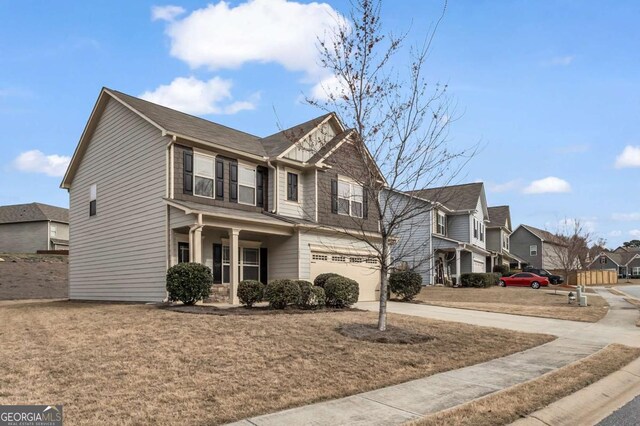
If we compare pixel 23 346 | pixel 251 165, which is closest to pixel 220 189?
pixel 251 165

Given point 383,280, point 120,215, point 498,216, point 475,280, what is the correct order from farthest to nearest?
1. point 498,216
2. point 475,280
3. point 120,215
4. point 383,280

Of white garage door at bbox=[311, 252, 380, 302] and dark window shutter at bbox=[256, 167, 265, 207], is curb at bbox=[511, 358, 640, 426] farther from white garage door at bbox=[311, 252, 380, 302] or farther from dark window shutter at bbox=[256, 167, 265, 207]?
dark window shutter at bbox=[256, 167, 265, 207]

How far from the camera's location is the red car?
132ft

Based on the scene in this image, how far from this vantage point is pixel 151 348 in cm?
875

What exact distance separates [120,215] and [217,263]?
462 centimetres

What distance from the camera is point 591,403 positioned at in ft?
22.4

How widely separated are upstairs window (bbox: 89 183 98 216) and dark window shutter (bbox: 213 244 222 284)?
658 centimetres

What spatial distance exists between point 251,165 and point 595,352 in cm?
1442

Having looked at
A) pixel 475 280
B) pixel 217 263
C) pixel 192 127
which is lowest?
pixel 475 280

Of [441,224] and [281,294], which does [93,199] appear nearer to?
[281,294]

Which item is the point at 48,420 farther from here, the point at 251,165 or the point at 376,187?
the point at 251,165

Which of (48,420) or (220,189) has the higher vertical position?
(220,189)

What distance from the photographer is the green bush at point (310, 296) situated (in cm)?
1591

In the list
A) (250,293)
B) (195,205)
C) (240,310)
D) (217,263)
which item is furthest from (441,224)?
(240,310)
